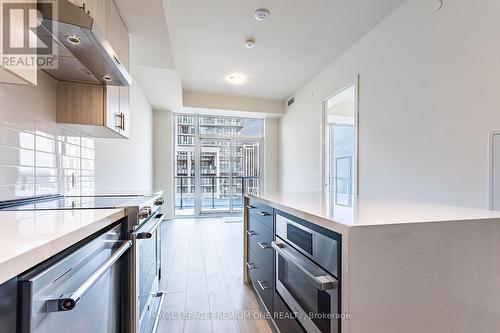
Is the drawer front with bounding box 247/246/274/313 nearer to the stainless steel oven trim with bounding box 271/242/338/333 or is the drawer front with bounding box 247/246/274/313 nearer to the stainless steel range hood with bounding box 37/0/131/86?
the stainless steel oven trim with bounding box 271/242/338/333

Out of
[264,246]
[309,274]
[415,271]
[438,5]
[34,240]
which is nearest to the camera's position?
[34,240]

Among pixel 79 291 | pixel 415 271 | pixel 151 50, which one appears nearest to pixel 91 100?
pixel 151 50

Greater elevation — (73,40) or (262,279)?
(73,40)

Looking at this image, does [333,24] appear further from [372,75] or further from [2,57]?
[2,57]

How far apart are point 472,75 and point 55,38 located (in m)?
2.84

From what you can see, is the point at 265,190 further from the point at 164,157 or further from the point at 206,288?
the point at 164,157

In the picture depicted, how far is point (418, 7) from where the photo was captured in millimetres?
2480

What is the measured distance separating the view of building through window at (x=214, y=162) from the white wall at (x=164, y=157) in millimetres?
305

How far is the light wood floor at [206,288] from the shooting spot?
1.85 metres

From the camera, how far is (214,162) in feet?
20.9

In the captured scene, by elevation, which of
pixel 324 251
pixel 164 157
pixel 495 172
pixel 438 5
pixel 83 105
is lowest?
pixel 324 251

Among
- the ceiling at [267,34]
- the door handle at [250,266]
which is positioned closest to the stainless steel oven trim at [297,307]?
the door handle at [250,266]

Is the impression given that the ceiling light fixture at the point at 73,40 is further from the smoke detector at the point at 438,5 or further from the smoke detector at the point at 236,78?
the smoke detector at the point at 236,78

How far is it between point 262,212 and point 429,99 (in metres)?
1.95
